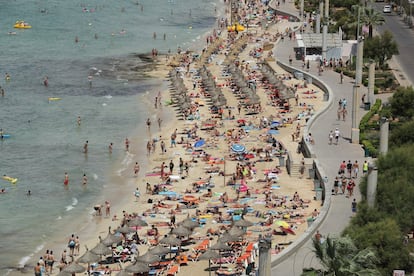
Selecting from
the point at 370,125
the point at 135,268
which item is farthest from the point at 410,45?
the point at 135,268

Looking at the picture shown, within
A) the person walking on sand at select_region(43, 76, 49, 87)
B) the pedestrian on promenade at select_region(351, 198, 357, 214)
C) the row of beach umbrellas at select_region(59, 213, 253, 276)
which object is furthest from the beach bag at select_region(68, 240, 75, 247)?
the person walking on sand at select_region(43, 76, 49, 87)

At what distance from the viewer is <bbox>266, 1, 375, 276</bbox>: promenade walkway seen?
3747cm

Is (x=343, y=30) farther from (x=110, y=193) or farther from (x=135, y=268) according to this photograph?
(x=135, y=268)

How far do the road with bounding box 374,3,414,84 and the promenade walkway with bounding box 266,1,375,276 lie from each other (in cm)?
591

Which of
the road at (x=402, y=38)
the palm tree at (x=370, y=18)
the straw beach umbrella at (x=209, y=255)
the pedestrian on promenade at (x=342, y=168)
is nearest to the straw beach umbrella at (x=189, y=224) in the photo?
the straw beach umbrella at (x=209, y=255)

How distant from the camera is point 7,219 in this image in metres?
49.4

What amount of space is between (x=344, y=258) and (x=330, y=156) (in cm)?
2576

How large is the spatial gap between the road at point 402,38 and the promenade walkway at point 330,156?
591 centimetres

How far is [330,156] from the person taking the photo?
53531mm

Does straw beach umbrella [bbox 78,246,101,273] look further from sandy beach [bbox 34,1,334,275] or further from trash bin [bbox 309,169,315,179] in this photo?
trash bin [bbox 309,169,315,179]

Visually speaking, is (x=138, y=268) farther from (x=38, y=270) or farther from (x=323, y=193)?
(x=323, y=193)

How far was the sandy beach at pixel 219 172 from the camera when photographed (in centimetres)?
4340

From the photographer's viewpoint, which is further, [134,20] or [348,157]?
[134,20]

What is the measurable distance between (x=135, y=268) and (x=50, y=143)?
2644 centimetres
